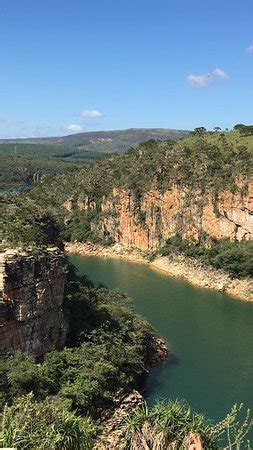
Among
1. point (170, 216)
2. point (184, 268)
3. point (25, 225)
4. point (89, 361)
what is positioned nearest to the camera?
→ point (89, 361)

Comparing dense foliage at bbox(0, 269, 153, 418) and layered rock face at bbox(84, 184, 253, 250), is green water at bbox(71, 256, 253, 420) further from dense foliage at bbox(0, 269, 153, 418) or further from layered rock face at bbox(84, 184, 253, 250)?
layered rock face at bbox(84, 184, 253, 250)

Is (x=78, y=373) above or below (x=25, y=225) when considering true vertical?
below

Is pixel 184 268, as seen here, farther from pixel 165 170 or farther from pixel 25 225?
pixel 25 225

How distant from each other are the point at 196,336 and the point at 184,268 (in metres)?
18.1

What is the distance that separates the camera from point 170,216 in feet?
191

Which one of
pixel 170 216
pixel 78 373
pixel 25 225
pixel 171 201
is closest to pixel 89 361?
pixel 78 373

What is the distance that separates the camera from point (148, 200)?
198 ft

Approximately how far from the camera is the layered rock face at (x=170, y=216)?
51.3m

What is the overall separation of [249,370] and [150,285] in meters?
18.5

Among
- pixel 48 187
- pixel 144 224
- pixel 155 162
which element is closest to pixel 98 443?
pixel 144 224

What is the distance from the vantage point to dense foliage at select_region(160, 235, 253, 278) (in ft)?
154

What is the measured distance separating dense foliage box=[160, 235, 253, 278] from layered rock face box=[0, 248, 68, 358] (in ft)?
86.7

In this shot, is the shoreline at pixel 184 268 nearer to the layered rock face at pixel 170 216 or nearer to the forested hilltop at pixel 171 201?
the forested hilltop at pixel 171 201

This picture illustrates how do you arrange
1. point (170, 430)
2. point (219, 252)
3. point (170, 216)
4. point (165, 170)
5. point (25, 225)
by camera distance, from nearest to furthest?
1. point (170, 430)
2. point (25, 225)
3. point (219, 252)
4. point (170, 216)
5. point (165, 170)
